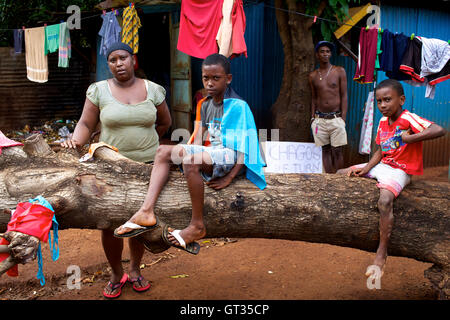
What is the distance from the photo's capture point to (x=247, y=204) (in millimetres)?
2809

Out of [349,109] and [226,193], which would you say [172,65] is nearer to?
[349,109]

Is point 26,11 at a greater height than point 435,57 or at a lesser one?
greater

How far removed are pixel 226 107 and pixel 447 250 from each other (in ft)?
6.06

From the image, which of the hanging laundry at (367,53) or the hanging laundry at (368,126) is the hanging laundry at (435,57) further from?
the hanging laundry at (368,126)

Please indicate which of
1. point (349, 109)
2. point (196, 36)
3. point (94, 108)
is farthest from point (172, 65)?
point (94, 108)

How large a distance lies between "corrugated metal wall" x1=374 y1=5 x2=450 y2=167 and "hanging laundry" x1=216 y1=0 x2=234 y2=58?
2878mm

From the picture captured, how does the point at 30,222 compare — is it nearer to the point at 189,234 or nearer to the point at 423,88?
the point at 189,234

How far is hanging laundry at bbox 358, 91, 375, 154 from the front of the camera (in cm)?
623

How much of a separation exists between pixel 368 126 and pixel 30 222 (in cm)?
529

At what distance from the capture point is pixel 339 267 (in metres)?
4.17

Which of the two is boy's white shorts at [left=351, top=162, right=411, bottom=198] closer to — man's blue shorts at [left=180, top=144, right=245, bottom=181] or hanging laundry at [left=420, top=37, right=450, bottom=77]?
man's blue shorts at [left=180, top=144, right=245, bottom=181]

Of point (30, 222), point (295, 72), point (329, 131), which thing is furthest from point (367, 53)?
point (30, 222)

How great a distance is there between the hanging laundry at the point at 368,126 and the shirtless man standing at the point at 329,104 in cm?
58

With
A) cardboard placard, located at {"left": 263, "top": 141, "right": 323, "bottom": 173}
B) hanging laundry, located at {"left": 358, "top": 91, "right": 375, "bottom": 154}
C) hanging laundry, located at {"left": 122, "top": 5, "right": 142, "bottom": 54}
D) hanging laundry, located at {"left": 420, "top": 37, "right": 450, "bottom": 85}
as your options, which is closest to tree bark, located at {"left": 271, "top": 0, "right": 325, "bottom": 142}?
cardboard placard, located at {"left": 263, "top": 141, "right": 323, "bottom": 173}
